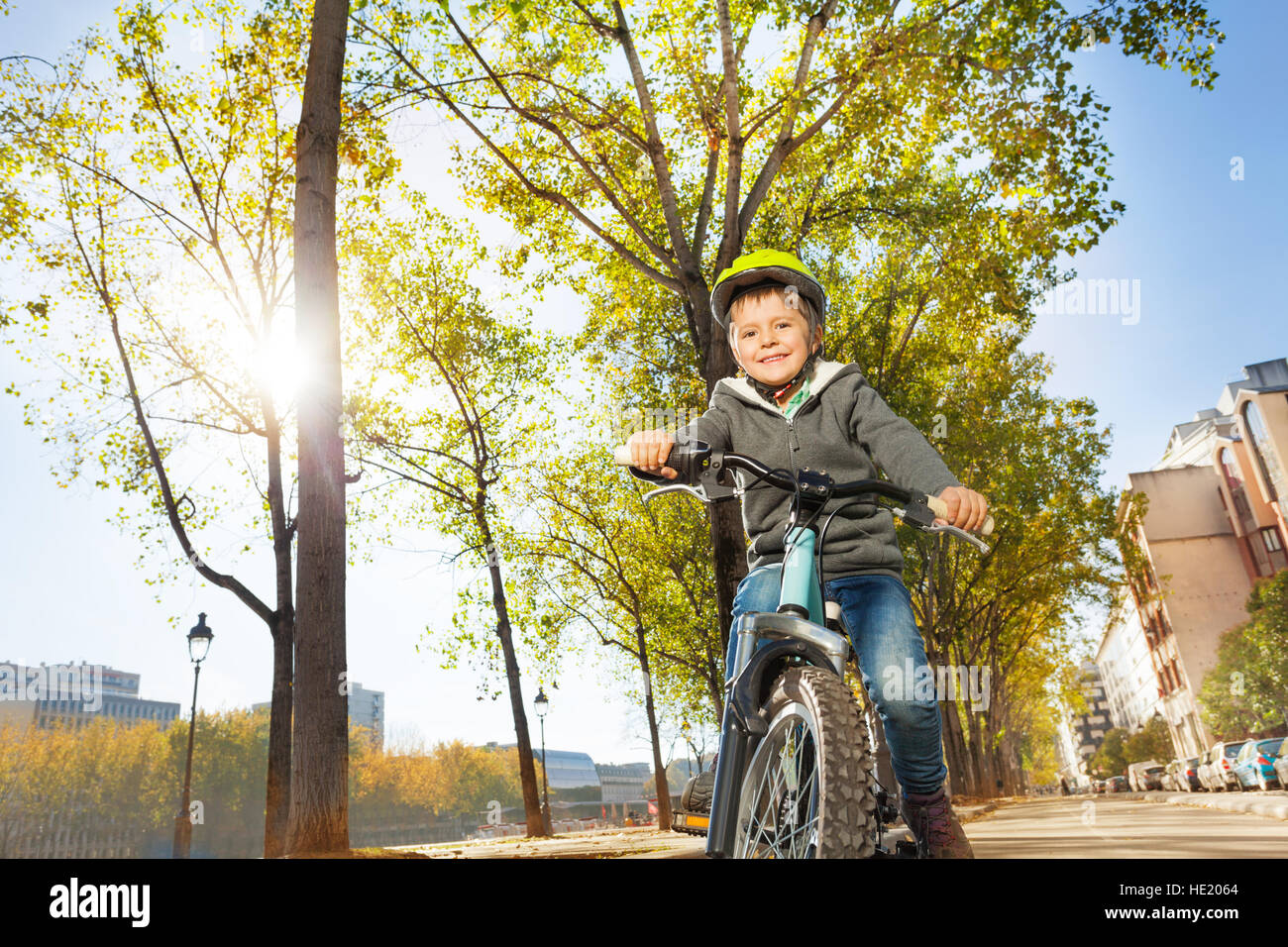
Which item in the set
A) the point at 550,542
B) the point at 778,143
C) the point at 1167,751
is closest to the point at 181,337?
the point at 550,542

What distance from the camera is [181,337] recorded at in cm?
1836

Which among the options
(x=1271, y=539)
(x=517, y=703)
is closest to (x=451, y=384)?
(x=517, y=703)

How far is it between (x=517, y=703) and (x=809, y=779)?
20.1 metres

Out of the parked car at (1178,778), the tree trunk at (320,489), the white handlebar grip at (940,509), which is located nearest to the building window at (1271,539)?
the parked car at (1178,778)

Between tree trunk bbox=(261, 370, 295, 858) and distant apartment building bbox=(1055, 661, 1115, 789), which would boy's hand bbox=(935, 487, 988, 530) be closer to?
tree trunk bbox=(261, 370, 295, 858)

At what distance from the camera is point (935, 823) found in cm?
258

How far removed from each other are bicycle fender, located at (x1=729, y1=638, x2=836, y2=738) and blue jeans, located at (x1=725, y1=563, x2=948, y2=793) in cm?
13

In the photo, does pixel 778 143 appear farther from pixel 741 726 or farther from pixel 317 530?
pixel 741 726

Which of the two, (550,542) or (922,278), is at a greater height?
(922,278)

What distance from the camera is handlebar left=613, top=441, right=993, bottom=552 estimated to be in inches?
94.3

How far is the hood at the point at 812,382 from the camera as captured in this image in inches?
116

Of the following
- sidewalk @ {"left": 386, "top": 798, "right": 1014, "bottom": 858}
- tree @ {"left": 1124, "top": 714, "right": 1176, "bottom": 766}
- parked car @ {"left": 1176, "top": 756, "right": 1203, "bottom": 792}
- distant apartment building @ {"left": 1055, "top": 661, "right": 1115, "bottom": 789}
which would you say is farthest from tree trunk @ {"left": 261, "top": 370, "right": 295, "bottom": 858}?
distant apartment building @ {"left": 1055, "top": 661, "right": 1115, "bottom": 789}

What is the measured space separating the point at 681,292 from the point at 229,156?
12.1 metres
